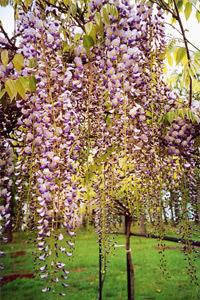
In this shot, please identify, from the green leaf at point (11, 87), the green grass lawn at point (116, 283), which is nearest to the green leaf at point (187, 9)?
the green leaf at point (11, 87)

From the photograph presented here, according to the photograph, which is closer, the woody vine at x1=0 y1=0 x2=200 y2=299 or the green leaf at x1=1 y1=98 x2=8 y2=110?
the woody vine at x1=0 y1=0 x2=200 y2=299

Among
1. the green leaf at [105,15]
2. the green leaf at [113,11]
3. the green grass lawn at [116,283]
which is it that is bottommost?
the green grass lawn at [116,283]

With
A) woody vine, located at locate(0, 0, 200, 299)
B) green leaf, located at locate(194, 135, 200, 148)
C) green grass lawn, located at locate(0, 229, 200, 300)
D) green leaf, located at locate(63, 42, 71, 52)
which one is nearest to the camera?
woody vine, located at locate(0, 0, 200, 299)

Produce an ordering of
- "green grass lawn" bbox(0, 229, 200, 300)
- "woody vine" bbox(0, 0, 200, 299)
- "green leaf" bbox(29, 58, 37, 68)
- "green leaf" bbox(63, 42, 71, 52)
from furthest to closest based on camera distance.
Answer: "green grass lawn" bbox(0, 229, 200, 300)
"green leaf" bbox(63, 42, 71, 52)
"green leaf" bbox(29, 58, 37, 68)
"woody vine" bbox(0, 0, 200, 299)

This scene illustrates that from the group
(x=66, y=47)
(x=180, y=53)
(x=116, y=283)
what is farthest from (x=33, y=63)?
(x=116, y=283)

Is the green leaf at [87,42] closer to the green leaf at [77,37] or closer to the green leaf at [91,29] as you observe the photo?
the green leaf at [91,29]

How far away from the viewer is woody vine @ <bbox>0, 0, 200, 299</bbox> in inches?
47.0

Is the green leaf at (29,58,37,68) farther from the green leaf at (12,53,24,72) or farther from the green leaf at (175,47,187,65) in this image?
the green leaf at (175,47,187,65)

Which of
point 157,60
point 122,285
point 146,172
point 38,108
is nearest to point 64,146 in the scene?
point 38,108

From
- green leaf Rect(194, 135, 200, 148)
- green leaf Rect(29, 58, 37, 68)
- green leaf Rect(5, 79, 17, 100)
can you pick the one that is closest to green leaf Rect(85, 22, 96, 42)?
green leaf Rect(29, 58, 37, 68)

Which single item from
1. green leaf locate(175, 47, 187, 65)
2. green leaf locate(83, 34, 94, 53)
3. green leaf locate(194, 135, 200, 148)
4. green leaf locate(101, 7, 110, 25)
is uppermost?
green leaf locate(175, 47, 187, 65)

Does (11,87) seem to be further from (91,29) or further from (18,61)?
(91,29)

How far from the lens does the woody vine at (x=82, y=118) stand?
119cm

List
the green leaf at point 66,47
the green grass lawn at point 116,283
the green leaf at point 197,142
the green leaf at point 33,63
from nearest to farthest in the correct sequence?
the green leaf at point 33,63
the green leaf at point 66,47
the green leaf at point 197,142
the green grass lawn at point 116,283
